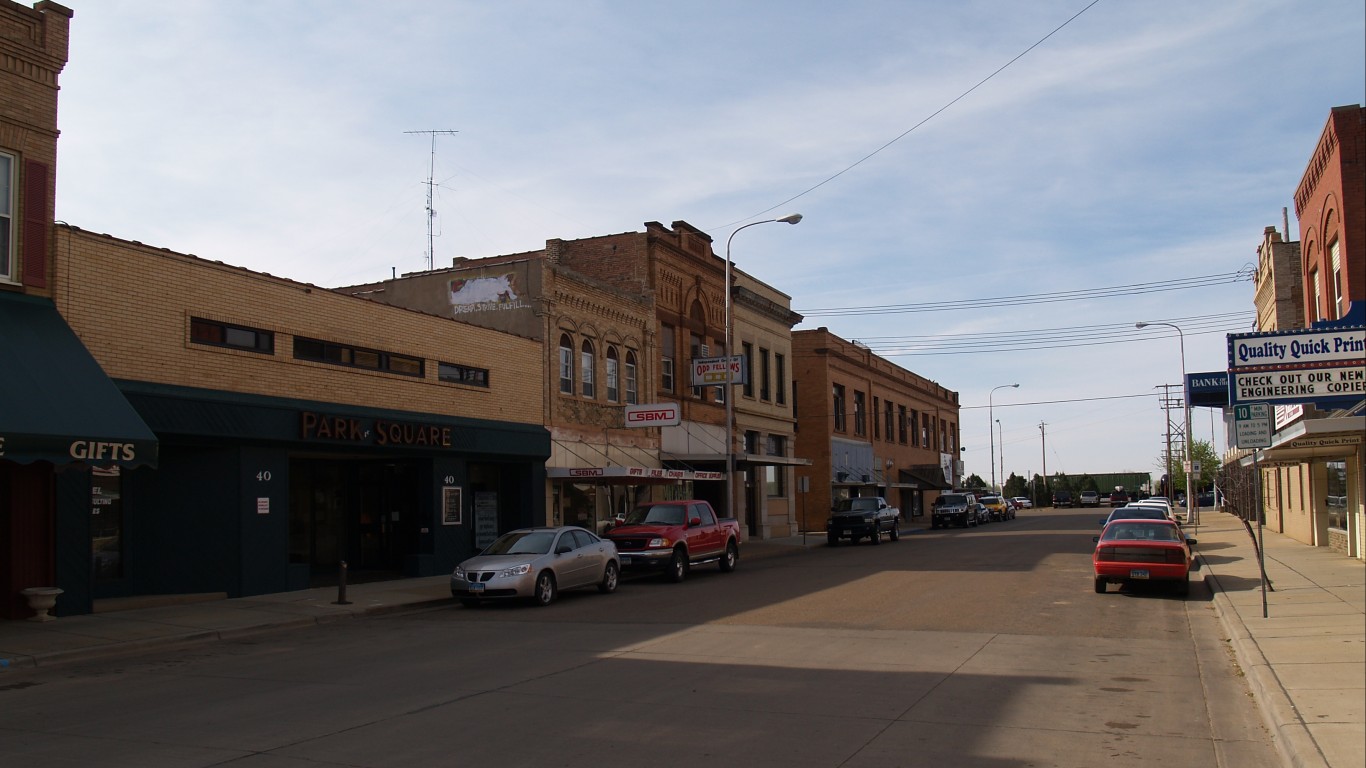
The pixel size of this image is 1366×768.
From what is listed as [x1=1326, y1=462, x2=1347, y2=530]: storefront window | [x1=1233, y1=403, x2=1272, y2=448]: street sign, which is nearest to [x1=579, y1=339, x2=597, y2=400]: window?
[x1=1233, y1=403, x2=1272, y2=448]: street sign

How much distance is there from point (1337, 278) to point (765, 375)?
26481 mm

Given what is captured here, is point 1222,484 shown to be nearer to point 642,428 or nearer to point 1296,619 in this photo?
point 642,428

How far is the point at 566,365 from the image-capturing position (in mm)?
31031

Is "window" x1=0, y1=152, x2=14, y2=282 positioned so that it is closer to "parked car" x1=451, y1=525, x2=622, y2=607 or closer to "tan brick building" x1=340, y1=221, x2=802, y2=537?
"parked car" x1=451, y1=525, x2=622, y2=607

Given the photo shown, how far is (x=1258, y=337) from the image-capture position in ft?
43.1

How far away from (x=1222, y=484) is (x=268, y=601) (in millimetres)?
69300

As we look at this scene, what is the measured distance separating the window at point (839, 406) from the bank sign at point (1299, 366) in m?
42.5

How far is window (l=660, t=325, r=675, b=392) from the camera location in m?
37.2

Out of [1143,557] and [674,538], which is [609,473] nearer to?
[674,538]

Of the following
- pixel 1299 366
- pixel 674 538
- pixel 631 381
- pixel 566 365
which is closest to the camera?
pixel 1299 366

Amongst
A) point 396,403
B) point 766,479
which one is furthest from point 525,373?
point 766,479

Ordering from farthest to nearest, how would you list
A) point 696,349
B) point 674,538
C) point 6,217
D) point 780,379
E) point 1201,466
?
1. point 1201,466
2. point 780,379
3. point 696,349
4. point 674,538
5. point 6,217

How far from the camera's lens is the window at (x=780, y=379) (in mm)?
47500

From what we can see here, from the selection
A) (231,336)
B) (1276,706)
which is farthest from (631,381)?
(1276,706)
